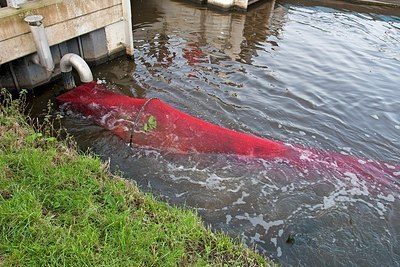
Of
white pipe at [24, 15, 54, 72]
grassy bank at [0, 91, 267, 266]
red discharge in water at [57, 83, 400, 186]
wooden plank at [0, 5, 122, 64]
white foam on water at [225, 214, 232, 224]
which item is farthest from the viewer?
wooden plank at [0, 5, 122, 64]

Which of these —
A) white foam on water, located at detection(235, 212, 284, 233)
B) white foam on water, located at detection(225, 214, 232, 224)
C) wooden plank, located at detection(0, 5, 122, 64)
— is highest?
wooden plank, located at detection(0, 5, 122, 64)

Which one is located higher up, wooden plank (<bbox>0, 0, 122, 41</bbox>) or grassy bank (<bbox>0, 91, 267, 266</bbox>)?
wooden plank (<bbox>0, 0, 122, 41</bbox>)

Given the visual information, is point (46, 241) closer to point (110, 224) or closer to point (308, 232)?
point (110, 224)

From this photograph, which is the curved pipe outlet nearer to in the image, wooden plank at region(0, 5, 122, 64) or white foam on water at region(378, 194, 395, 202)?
wooden plank at region(0, 5, 122, 64)

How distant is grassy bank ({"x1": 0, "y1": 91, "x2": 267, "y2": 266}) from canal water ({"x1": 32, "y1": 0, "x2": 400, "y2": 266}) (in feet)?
3.99

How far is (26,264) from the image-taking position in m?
3.50

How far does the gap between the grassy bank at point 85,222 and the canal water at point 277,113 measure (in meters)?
1.22

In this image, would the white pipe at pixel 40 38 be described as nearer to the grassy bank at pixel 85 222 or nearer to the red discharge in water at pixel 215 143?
the red discharge in water at pixel 215 143

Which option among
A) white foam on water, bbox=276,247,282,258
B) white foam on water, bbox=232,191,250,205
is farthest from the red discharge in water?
white foam on water, bbox=276,247,282,258

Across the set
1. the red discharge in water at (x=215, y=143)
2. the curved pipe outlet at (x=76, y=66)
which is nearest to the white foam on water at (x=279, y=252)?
the red discharge in water at (x=215, y=143)

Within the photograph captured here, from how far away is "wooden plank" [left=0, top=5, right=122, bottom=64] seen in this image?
7.54 meters

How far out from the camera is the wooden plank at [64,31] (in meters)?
7.54

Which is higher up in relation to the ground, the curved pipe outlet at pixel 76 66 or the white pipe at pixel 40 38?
the white pipe at pixel 40 38

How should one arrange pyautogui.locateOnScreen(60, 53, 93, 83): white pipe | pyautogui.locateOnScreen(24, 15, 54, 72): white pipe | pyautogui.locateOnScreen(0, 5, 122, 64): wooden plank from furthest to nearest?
1. pyautogui.locateOnScreen(60, 53, 93, 83): white pipe
2. pyautogui.locateOnScreen(0, 5, 122, 64): wooden plank
3. pyautogui.locateOnScreen(24, 15, 54, 72): white pipe
